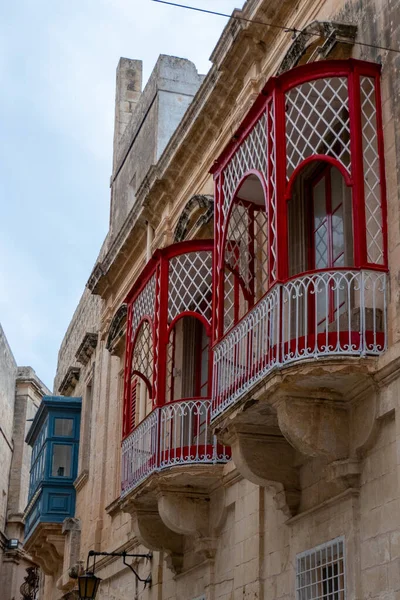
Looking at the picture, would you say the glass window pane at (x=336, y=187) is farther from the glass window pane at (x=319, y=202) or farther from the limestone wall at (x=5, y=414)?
the limestone wall at (x=5, y=414)

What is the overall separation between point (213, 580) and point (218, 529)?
52cm

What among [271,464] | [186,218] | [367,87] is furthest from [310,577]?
[186,218]

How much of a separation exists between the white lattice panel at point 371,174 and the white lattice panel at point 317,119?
0.51 feet

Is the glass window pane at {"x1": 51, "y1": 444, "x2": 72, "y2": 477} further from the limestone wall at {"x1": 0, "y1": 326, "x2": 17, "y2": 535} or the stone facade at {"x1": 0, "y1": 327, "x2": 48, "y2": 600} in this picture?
the limestone wall at {"x1": 0, "y1": 326, "x2": 17, "y2": 535}

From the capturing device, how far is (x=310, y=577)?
28.6ft

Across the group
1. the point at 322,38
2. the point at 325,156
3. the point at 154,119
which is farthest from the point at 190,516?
the point at 154,119

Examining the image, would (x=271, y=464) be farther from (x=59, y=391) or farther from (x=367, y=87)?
(x=59, y=391)

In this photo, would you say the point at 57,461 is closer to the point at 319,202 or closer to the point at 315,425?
the point at 319,202

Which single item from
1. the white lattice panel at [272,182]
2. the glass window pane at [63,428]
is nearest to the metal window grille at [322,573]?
the white lattice panel at [272,182]

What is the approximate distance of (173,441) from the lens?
11.1 metres

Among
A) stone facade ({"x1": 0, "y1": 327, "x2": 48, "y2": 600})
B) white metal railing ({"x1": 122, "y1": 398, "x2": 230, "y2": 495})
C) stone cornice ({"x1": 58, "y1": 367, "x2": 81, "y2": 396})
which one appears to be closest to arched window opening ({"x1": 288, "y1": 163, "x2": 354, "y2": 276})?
white metal railing ({"x1": 122, "y1": 398, "x2": 230, "y2": 495})

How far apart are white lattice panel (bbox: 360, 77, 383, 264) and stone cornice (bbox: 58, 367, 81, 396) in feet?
43.1

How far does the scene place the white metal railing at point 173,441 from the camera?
422 inches

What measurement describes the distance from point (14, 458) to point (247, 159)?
2782 centimetres
